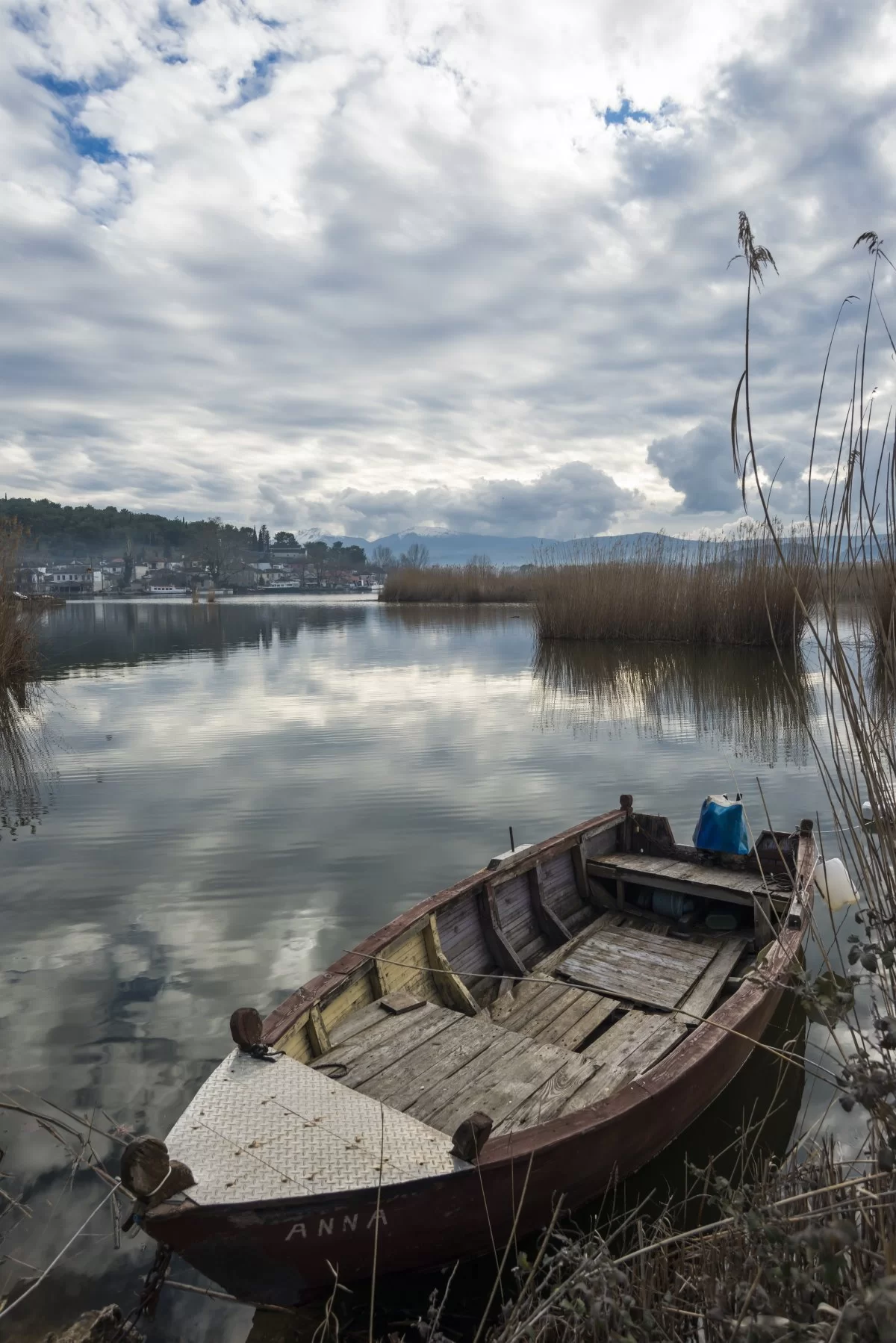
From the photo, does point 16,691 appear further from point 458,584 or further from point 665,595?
point 458,584

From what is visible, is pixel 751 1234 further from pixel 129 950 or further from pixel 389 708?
pixel 389 708

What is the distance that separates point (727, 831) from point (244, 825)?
5039mm

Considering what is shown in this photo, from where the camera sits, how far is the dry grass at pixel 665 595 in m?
19.7

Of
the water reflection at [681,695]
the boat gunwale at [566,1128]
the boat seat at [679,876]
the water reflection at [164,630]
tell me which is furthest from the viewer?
the water reflection at [164,630]

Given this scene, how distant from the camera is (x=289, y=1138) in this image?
283cm

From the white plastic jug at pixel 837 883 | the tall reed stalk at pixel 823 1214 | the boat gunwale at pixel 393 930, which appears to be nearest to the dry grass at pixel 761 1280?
the tall reed stalk at pixel 823 1214

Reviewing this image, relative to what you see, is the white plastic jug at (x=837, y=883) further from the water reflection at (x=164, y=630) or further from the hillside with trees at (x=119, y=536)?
the hillside with trees at (x=119, y=536)

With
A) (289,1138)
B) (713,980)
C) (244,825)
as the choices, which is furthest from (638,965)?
(244,825)

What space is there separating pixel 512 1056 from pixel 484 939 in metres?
1.35

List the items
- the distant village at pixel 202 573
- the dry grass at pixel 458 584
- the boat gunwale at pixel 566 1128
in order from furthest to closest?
1. the distant village at pixel 202 573
2. the dry grass at pixel 458 584
3. the boat gunwale at pixel 566 1128

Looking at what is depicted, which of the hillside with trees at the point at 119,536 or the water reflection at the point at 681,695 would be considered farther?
the hillside with trees at the point at 119,536

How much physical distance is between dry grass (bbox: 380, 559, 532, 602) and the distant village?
53643mm

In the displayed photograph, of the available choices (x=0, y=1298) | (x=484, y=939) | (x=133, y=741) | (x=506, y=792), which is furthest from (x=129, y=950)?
(x=133, y=741)

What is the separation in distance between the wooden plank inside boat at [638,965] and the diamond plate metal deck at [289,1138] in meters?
2.18
